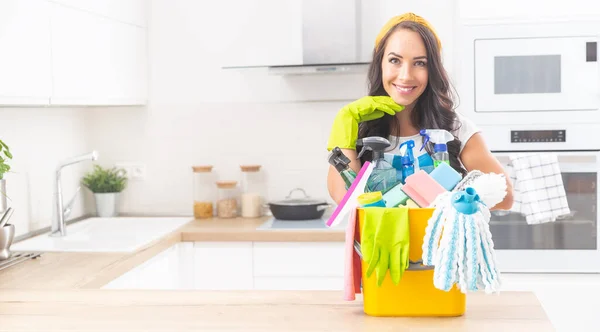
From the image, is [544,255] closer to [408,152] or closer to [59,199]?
[408,152]

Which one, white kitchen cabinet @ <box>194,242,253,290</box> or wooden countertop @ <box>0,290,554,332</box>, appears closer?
wooden countertop @ <box>0,290,554,332</box>

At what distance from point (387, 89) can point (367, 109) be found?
0.26 ft

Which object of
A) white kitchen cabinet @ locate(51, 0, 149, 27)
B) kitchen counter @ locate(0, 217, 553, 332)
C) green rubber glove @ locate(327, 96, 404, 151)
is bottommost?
kitchen counter @ locate(0, 217, 553, 332)

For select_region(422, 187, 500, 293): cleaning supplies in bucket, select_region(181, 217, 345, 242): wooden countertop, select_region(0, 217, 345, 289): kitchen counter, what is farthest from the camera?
select_region(181, 217, 345, 242): wooden countertop

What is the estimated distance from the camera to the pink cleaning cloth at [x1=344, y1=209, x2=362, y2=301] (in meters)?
1.44

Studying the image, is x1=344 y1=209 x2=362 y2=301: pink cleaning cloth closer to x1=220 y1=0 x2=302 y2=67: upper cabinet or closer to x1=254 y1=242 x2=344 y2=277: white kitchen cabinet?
x1=254 y1=242 x2=344 y2=277: white kitchen cabinet

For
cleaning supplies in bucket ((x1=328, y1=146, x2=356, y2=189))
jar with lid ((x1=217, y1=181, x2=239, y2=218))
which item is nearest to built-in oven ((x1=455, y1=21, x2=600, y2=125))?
jar with lid ((x1=217, y1=181, x2=239, y2=218))

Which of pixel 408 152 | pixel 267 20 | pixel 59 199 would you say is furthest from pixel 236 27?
pixel 408 152

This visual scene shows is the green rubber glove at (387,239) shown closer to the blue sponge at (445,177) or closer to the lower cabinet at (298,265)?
the blue sponge at (445,177)

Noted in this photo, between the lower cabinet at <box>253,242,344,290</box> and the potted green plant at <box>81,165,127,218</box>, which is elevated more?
the potted green plant at <box>81,165,127,218</box>

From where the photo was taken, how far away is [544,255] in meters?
2.90

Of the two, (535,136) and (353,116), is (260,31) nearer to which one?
(535,136)

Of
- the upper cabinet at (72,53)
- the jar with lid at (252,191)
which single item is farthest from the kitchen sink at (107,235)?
the upper cabinet at (72,53)

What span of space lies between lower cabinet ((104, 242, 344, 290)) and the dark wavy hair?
1.17 m
